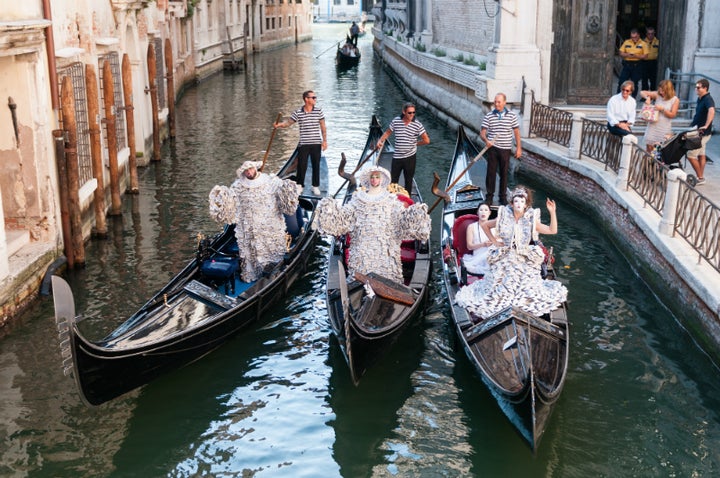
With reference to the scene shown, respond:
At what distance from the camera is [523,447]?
491 cm

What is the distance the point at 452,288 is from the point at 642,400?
151cm

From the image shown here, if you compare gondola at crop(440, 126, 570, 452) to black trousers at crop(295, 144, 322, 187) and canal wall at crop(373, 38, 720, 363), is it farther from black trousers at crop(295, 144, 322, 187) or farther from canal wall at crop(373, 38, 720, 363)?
black trousers at crop(295, 144, 322, 187)

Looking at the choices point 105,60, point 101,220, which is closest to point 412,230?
point 101,220

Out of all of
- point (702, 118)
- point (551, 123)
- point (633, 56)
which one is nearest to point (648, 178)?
point (702, 118)

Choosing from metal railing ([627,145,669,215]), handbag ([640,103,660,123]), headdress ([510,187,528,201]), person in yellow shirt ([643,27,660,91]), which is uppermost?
person in yellow shirt ([643,27,660,91])

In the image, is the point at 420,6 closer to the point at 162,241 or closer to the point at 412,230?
the point at 162,241

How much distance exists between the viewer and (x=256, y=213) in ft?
21.4

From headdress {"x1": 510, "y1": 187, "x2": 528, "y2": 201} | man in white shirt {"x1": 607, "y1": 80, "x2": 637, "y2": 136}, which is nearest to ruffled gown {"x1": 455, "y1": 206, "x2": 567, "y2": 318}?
headdress {"x1": 510, "y1": 187, "x2": 528, "y2": 201}

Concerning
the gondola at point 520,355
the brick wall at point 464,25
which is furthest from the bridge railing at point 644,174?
the brick wall at point 464,25

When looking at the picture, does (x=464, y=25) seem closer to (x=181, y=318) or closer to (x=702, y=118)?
(x=702, y=118)

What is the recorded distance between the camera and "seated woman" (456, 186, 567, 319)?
214 inches

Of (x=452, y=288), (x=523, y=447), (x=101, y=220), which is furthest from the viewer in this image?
(x=101, y=220)

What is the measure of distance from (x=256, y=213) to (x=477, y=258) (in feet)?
5.57

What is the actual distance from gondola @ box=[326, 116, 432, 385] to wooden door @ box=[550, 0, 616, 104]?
22.1 feet
